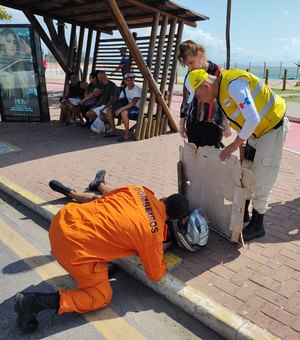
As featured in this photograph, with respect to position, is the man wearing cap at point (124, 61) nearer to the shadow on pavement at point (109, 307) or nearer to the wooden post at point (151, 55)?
the wooden post at point (151, 55)

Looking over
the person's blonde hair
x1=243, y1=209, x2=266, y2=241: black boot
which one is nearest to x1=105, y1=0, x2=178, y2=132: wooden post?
the person's blonde hair

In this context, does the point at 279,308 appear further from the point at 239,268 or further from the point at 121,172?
the point at 121,172

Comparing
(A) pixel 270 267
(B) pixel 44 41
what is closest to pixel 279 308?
(A) pixel 270 267

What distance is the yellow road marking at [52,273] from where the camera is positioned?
7.76 feet

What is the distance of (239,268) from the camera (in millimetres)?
2898

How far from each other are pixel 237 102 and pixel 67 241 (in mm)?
1663

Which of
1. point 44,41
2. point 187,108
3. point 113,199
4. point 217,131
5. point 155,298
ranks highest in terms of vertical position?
point 44,41

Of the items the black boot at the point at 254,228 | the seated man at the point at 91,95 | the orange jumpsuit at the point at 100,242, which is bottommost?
the black boot at the point at 254,228

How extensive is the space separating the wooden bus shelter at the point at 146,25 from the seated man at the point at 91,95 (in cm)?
113

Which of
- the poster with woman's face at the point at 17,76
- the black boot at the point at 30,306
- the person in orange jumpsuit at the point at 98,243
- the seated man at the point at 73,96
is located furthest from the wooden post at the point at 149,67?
the black boot at the point at 30,306

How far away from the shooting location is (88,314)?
2.52 meters

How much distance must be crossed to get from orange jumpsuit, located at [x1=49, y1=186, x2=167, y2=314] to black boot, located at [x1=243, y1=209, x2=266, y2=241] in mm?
1093

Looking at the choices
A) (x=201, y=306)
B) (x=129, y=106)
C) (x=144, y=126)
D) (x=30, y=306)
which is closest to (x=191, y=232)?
(x=201, y=306)

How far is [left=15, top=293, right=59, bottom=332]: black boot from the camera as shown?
226 centimetres
